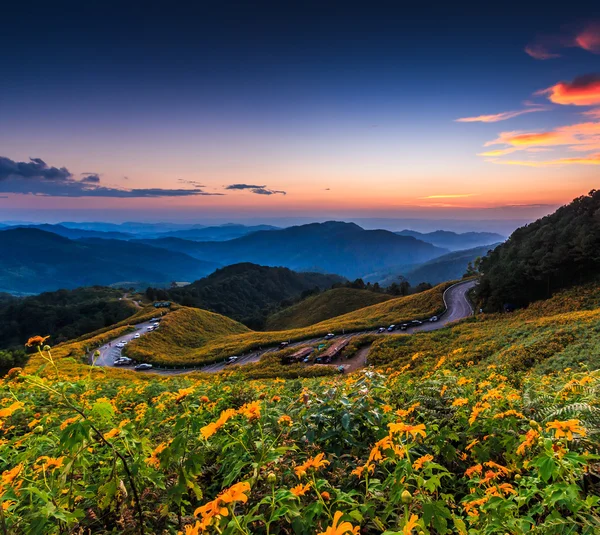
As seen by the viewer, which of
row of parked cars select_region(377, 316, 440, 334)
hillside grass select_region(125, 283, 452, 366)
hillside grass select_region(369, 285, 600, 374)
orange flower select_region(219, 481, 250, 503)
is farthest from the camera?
hillside grass select_region(125, 283, 452, 366)

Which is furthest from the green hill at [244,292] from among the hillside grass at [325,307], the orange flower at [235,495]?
the orange flower at [235,495]

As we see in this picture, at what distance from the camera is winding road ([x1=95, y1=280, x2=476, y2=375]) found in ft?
116

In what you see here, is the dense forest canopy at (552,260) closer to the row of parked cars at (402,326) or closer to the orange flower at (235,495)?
the row of parked cars at (402,326)

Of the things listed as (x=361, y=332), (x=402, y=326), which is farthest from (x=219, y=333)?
(x=402, y=326)

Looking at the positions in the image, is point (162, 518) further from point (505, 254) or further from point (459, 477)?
point (505, 254)

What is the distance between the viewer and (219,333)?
57.4 meters

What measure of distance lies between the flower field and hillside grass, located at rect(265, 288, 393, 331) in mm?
63884

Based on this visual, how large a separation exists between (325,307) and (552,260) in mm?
45765

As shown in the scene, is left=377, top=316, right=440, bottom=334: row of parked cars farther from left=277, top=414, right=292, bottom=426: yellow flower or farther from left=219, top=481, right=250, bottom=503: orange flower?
left=219, top=481, right=250, bottom=503: orange flower

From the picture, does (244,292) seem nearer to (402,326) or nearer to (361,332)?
(361,332)

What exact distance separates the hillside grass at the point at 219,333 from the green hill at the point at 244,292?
1073 inches

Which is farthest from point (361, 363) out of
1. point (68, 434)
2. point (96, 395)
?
point (68, 434)

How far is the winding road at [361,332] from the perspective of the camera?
35.4m

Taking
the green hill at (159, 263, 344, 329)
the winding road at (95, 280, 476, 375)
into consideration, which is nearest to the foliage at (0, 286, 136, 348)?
the green hill at (159, 263, 344, 329)
